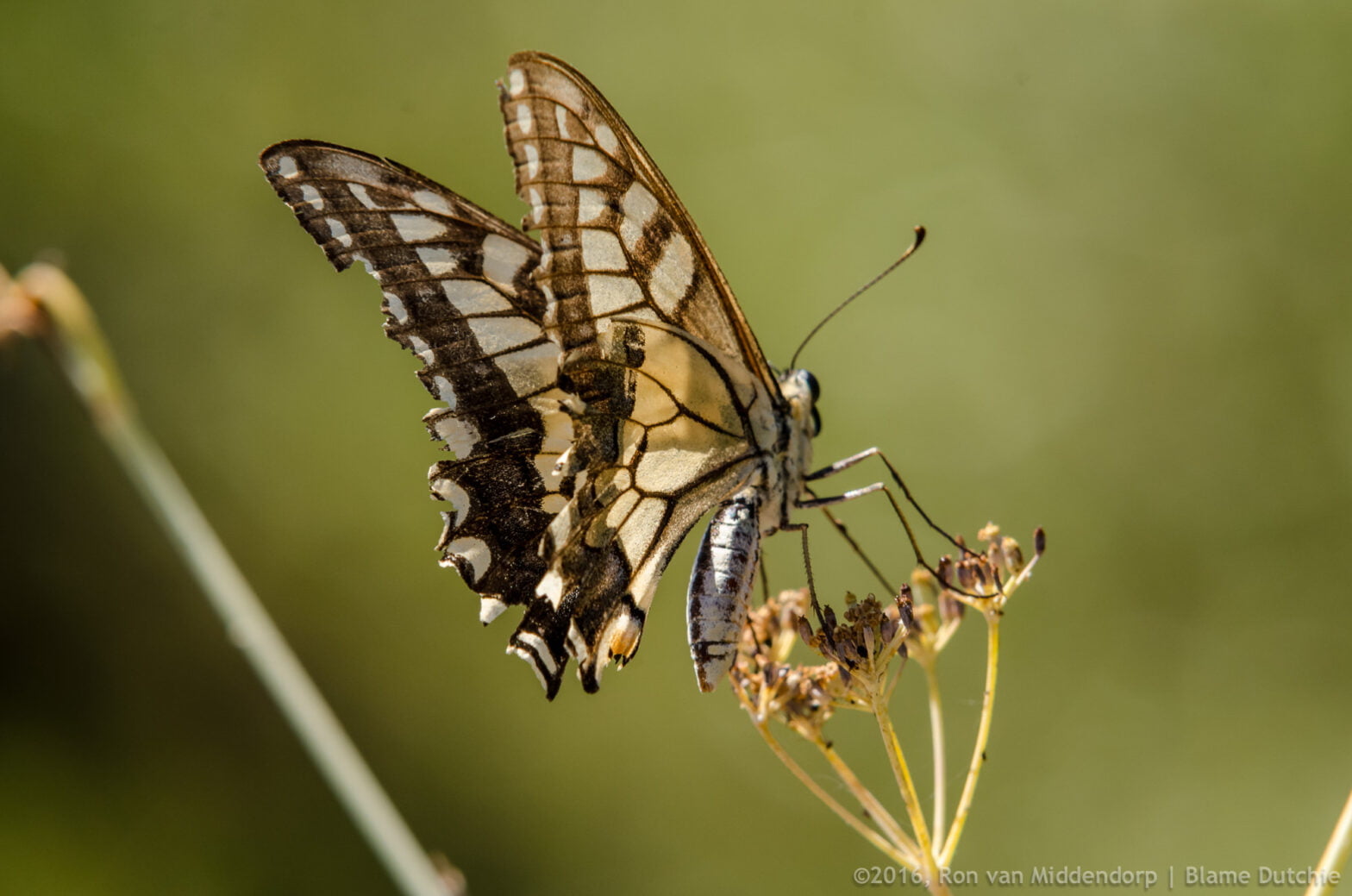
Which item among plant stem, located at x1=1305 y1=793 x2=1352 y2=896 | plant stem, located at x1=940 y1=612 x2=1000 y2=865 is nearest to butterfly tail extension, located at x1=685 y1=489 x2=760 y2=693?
plant stem, located at x1=940 y1=612 x2=1000 y2=865

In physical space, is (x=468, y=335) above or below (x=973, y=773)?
above

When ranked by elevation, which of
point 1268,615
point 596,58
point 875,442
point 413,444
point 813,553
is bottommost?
point 1268,615

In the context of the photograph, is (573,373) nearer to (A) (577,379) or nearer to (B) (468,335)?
(A) (577,379)

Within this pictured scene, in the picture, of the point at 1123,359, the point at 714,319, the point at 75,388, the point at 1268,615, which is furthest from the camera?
the point at 1123,359

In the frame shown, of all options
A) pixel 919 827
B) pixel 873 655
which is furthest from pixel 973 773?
pixel 873 655

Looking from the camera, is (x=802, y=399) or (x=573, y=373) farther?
(x=802, y=399)

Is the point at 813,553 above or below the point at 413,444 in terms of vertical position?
below

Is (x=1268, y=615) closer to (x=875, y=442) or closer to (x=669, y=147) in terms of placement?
(x=875, y=442)

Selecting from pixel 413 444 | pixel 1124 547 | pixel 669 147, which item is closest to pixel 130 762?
pixel 413 444
